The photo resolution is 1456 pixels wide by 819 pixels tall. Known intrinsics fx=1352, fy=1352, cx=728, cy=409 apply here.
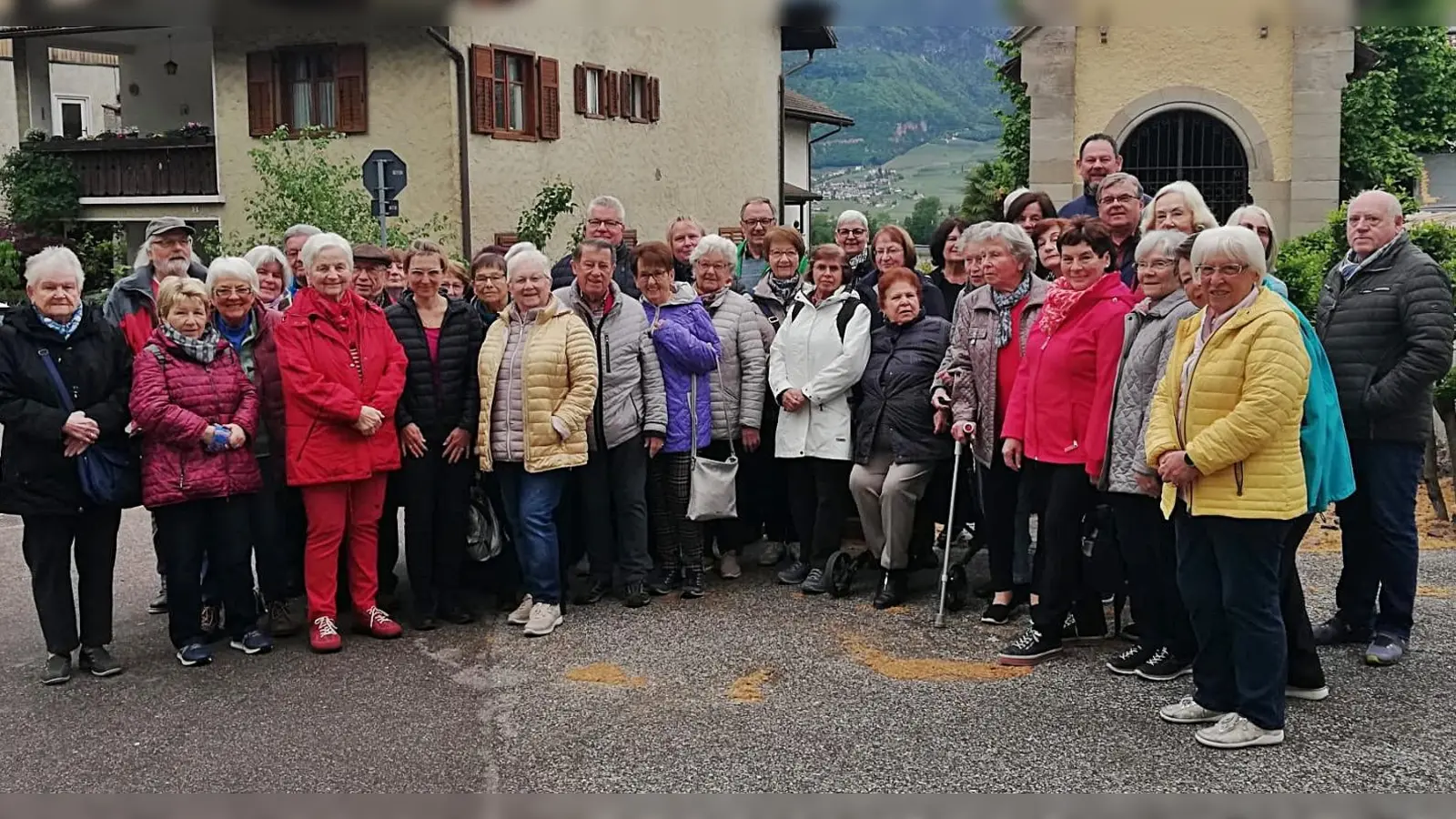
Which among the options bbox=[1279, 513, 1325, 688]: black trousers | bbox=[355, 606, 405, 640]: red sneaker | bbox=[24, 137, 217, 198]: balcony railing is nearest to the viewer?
bbox=[1279, 513, 1325, 688]: black trousers

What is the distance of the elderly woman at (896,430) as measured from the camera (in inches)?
260

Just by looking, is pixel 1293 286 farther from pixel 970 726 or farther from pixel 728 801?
pixel 728 801

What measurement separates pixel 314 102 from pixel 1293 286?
15671 mm

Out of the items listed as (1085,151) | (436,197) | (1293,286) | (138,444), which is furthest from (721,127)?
(138,444)

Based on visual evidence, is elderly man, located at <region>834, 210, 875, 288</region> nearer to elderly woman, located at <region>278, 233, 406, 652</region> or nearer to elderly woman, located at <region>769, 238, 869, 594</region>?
elderly woman, located at <region>769, 238, 869, 594</region>

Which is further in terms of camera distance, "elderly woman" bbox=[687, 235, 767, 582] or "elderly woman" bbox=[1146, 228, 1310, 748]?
"elderly woman" bbox=[687, 235, 767, 582]

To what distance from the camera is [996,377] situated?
6230mm

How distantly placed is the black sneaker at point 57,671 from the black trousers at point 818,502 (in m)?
3.48

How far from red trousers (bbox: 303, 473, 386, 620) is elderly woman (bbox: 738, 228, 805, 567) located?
2.07m

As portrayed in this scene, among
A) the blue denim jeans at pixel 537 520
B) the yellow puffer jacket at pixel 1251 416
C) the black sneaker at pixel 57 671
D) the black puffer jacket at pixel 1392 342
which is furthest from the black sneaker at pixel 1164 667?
the black sneaker at pixel 57 671

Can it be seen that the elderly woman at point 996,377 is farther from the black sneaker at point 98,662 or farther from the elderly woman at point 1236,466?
the black sneaker at point 98,662

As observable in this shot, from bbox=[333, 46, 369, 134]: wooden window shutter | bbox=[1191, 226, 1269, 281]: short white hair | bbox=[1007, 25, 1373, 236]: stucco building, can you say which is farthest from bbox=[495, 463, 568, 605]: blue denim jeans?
bbox=[333, 46, 369, 134]: wooden window shutter

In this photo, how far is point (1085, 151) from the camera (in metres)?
7.53

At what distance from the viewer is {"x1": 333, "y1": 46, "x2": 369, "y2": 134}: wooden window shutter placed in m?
20.7
